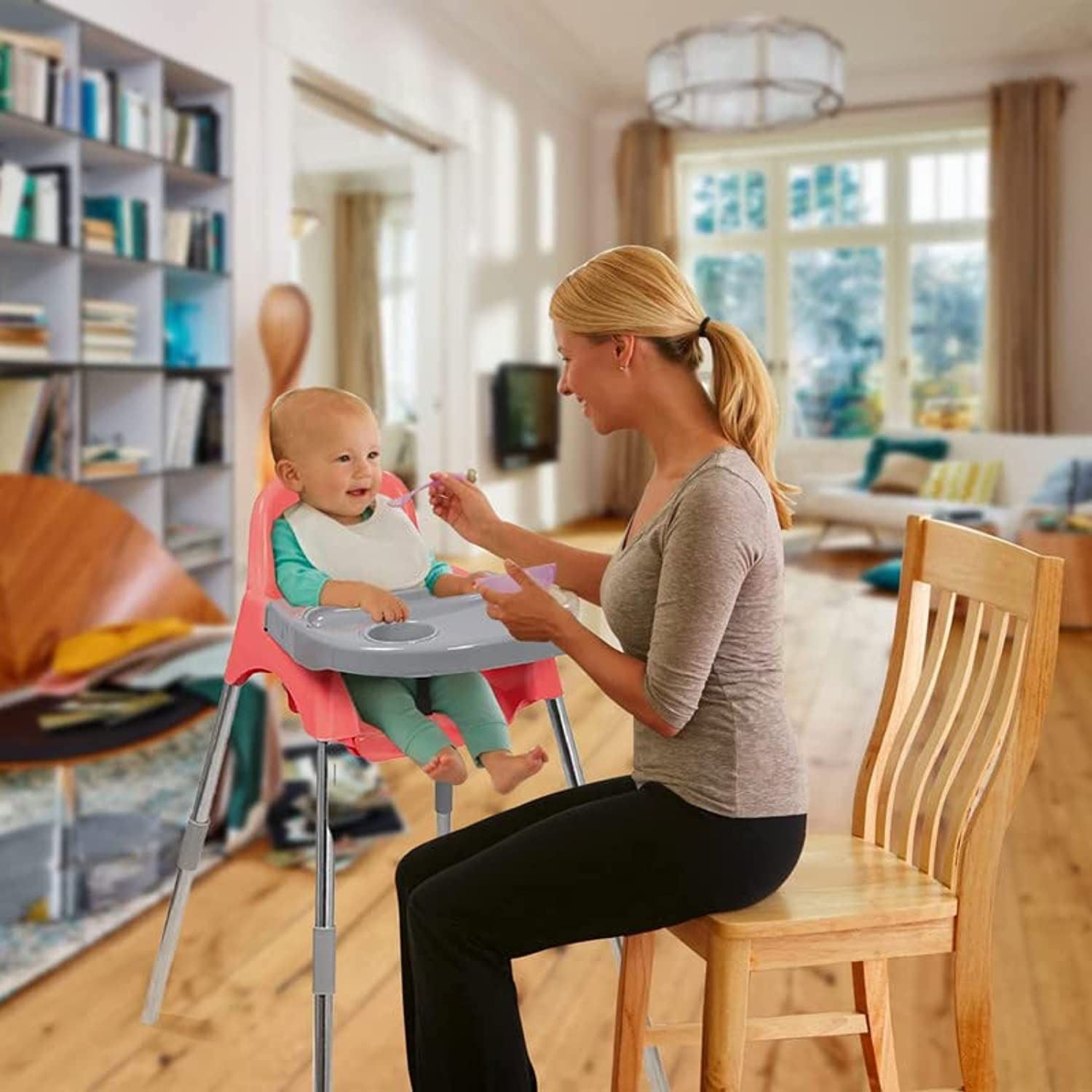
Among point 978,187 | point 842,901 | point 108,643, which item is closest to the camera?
point 842,901

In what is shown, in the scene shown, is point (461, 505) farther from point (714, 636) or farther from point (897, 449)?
point (897, 449)

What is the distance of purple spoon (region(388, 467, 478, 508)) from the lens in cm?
98

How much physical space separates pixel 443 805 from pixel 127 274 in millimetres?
3136

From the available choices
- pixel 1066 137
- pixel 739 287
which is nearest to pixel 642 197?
pixel 739 287

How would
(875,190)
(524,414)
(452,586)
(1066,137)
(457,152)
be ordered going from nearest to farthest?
(452,586)
(457,152)
(524,414)
(1066,137)
(875,190)

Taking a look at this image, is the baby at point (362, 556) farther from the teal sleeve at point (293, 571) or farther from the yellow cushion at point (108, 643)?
the yellow cushion at point (108, 643)

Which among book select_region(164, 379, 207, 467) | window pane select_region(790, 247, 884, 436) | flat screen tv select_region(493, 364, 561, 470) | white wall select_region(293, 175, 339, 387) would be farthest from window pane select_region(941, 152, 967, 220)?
book select_region(164, 379, 207, 467)

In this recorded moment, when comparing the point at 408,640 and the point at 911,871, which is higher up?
the point at 408,640

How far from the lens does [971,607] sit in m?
1.36

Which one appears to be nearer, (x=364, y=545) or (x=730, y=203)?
(x=364, y=545)

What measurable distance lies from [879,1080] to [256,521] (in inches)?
41.0

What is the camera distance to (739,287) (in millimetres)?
9273

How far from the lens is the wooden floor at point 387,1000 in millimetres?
1817

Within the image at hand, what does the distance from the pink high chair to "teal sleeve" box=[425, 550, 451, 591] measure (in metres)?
0.04
